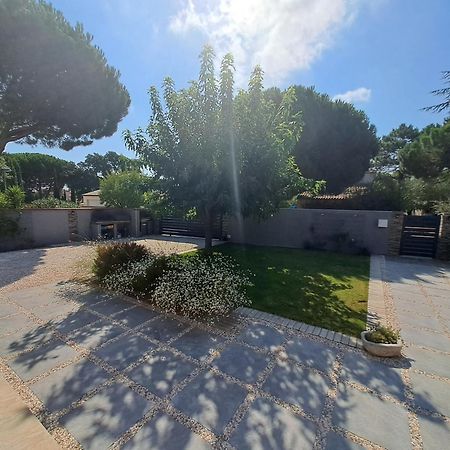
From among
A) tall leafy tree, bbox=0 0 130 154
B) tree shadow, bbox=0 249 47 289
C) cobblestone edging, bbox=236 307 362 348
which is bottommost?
tree shadow, bbox=0 249 47 289

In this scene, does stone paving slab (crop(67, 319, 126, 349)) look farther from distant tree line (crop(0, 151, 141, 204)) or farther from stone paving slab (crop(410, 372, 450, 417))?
distant tree line (crop(0, 151, 141, 204))

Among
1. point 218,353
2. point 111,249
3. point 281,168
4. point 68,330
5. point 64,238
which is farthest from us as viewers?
point 64,238

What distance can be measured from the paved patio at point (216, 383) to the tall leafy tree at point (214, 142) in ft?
11.9

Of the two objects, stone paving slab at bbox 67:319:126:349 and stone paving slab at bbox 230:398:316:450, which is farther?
stone paving slab at bbox 67:319:126:349

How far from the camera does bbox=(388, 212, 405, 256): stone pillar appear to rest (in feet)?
30.1

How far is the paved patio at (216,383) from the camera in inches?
77.4

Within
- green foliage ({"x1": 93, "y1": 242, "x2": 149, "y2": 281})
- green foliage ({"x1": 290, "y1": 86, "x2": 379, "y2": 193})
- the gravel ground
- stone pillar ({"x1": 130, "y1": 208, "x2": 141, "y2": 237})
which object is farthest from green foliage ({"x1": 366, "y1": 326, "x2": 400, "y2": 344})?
green foliage ({"x1": 290, "y1": 86, "x2": 379, "y2": 193})

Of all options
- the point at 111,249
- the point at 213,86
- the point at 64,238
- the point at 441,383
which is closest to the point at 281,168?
the point at 213,86

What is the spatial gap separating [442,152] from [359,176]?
526 cm

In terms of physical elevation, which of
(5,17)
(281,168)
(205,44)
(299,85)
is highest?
(299,85)

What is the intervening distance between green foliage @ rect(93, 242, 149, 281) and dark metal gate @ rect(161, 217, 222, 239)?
6872 millimetres

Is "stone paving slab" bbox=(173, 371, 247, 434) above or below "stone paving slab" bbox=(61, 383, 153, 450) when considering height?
below

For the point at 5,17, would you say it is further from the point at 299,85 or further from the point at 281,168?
the point at 299,85

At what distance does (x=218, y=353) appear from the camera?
120 inches
